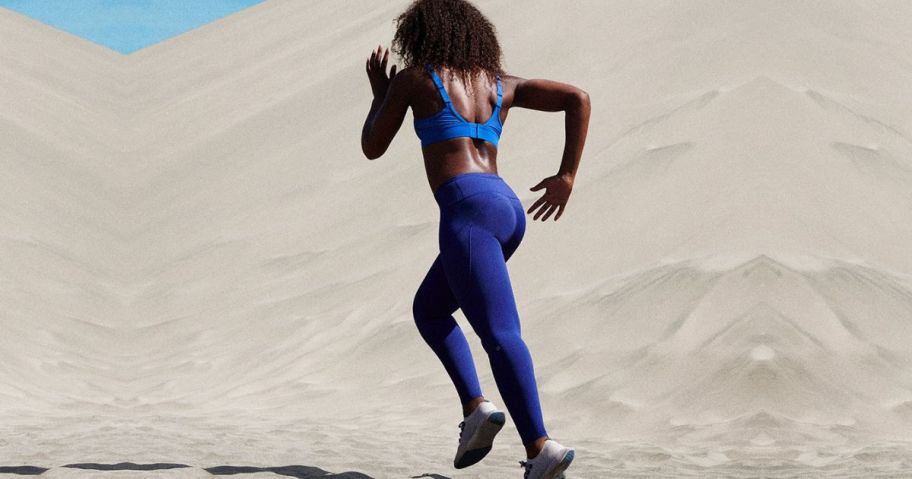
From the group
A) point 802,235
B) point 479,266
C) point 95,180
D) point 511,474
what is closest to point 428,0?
point 479,266

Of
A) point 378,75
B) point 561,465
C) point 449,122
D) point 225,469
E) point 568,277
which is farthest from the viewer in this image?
point 568,277

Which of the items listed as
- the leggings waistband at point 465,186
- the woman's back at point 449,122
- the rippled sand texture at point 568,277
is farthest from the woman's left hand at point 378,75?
the rippled sand texture at point 568,277

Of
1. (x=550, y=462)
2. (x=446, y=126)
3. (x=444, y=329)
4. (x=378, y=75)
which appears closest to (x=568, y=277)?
(x=444, y=329)

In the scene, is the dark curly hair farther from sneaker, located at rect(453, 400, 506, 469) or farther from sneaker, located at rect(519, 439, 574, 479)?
sneaker, located at rect(519, 439, 574, 479)

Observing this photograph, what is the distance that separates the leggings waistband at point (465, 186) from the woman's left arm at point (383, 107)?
0.24 metres

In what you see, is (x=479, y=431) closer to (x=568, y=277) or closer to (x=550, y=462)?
(x=550, y=462)

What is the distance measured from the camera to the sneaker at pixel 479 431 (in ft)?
13.6

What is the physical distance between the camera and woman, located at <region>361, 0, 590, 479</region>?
156 inches

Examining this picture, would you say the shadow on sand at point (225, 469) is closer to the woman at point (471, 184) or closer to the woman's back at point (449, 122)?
the woman at point (471, 184)

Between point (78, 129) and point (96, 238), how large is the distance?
5.47 metres

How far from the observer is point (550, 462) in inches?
150

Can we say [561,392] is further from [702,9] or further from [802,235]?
[702,9]

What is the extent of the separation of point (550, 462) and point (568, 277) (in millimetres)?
4614

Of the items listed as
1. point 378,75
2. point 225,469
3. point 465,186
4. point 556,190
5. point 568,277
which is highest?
point 568,277
